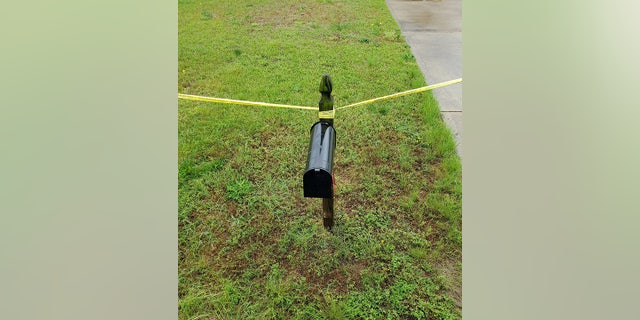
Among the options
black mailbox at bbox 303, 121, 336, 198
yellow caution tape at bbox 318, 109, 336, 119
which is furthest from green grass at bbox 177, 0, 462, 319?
yellow caution tape at bbox 318, 109, 336, 119

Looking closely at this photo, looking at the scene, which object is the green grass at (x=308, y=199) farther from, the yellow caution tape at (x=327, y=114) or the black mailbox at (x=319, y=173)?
the yellow caution tape at (x=327, y=114)

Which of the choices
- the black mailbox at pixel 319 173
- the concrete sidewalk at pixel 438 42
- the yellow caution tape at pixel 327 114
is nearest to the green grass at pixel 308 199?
the concrete sidewalk at pixel 438 42

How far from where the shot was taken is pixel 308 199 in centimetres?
352

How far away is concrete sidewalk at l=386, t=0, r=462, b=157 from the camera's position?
4.85 metres

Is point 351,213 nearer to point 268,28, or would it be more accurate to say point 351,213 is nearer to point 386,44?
point 386,44

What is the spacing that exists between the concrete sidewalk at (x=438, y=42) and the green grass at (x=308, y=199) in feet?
0.65

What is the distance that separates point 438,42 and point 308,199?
162 inches

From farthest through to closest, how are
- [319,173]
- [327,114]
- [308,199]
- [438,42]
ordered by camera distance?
[438,42] → [308,199] → [327,114] → [319,173]

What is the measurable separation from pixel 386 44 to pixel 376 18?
1390 mm

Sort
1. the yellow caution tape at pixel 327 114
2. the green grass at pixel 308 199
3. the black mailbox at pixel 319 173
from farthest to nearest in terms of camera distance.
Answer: the yellow caution tape at pixel 327 114 → the green grass at pixel 308 199 → the black mailbox at pixel 319 173

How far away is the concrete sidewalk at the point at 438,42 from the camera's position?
485 centimetres

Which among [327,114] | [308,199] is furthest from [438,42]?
[327,114]

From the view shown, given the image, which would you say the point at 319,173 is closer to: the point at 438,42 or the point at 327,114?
the point at 327,114

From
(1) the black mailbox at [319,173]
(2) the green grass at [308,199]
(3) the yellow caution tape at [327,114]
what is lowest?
(2) the green grass at [308,199]
